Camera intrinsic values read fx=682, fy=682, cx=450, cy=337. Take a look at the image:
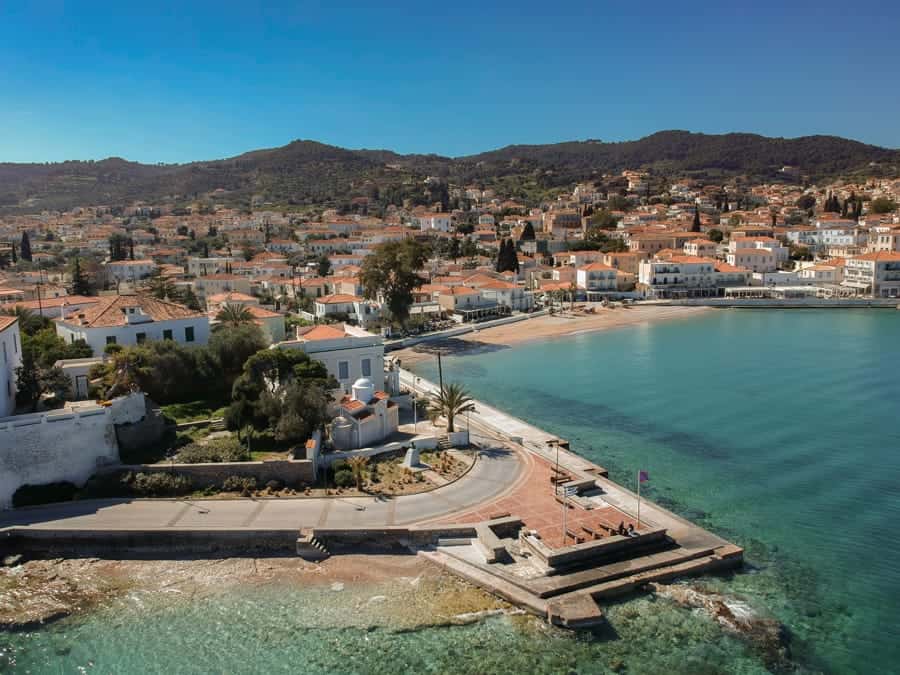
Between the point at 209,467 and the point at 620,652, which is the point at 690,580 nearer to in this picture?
the point at 620,652

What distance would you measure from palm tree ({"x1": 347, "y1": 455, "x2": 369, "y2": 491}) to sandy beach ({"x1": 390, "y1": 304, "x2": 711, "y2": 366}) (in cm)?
2024

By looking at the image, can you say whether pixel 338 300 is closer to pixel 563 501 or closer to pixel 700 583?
pixel 563 501

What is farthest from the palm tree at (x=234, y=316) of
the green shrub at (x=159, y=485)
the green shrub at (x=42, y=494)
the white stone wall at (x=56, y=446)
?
the green shrub at (x=42, y=494)

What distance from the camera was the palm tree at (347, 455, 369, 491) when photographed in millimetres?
19859

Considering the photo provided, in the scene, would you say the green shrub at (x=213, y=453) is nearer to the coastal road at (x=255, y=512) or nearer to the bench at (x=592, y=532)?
the coastal road at (x=255, y=512)

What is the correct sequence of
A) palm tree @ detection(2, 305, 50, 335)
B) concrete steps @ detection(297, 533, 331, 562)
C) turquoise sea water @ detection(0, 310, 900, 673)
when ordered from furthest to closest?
palm tree @ detection(2, 305, 50, 335) < concrete steps @ detection(297, 533, 331, 562) < turquoise sea water @ detection(0, 310, 900, 673)

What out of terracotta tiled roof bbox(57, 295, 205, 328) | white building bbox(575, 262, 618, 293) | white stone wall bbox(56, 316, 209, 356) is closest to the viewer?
white stone wall bbox(56, 316, 209, 356)

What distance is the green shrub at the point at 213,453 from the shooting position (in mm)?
20344

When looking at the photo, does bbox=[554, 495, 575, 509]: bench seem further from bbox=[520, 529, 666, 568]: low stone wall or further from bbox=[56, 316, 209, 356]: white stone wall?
bbox=[56, 316, 209, 356]: white stone wall

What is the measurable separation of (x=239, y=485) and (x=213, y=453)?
5.06ft

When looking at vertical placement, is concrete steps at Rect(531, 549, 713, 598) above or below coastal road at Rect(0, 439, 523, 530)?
below

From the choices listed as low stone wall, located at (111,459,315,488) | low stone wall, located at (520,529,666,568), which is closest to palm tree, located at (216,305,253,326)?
low stone wall, located at (111,459,315,488)

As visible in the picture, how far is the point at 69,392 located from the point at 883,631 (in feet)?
82.4

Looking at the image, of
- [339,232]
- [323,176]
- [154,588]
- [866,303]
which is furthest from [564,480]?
[323,176]
